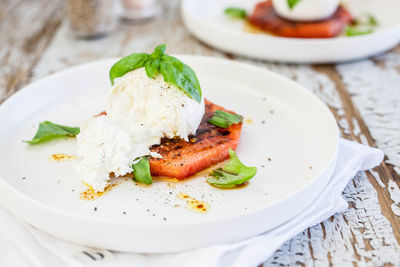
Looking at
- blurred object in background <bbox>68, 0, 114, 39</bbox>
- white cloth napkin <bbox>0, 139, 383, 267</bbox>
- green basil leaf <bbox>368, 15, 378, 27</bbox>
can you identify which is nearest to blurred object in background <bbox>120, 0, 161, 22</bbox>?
blurred object in background <bbox>68, 0, 114, 39</bbox>

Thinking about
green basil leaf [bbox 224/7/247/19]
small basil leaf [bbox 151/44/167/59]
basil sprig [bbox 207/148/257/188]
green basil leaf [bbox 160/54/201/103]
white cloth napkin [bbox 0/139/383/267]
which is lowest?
green basil leaf [bbox 224/7/247/19]

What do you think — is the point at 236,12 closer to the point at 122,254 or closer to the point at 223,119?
the point at 223,119

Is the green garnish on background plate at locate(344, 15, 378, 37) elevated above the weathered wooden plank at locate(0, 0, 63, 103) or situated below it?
above

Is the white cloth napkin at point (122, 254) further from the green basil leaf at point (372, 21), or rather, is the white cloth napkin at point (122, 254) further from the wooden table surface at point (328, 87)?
the green basil leaf at point (372, 21)

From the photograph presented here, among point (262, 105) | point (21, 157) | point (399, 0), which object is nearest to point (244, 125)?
point (262, 105)

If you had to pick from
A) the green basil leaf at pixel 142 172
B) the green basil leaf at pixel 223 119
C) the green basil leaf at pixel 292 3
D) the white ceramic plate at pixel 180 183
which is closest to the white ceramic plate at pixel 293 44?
the green basil leaf at pixel 292 3

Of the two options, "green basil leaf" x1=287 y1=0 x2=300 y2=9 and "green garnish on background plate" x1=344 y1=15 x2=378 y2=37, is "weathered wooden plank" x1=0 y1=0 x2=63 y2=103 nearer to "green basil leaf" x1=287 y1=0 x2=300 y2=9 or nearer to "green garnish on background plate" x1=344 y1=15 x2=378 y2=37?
"green basil leaf" x1=287 y1=0 x2=300 y2=9

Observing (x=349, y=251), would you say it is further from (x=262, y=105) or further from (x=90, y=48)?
(x=90, y=48)
